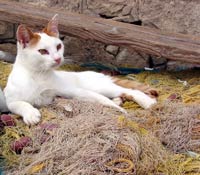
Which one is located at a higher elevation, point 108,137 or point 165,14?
point 165,14

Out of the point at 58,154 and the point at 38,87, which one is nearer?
the point at 58,154

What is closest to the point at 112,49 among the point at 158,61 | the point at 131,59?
the point at 131,59

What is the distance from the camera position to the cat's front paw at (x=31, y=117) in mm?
3004

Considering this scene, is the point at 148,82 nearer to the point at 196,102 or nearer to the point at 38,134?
the point at 196,102

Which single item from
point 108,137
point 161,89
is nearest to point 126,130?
point 108,137

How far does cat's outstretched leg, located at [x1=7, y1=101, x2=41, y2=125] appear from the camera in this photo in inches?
118

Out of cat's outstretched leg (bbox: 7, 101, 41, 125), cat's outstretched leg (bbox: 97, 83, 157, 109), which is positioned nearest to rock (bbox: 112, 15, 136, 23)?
cat's outstretched leg (bbox: 97, 83, 157, 109)

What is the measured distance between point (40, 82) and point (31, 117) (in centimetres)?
33

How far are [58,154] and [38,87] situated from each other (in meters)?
0.76

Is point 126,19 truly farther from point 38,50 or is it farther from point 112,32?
point 38,50

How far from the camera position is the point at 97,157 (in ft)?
8.26

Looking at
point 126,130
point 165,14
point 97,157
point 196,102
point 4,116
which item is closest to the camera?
point 97,157

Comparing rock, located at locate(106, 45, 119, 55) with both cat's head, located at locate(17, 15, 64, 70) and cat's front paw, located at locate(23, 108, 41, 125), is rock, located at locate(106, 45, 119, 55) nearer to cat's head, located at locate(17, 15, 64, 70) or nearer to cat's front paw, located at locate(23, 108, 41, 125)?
cat's head, located at locate(17, 15, 64, 70)

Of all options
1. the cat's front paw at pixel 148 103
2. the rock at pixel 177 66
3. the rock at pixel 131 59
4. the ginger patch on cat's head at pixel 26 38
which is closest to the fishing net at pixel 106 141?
the cat's front paw at pixel 148 103
